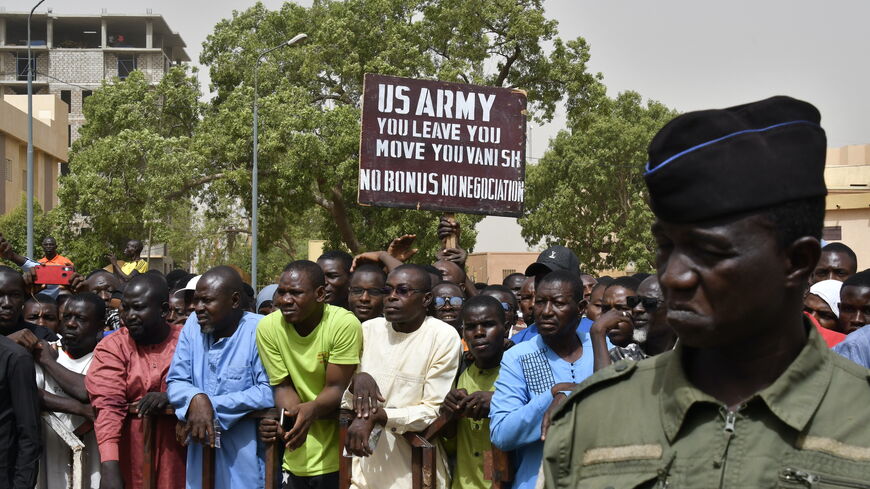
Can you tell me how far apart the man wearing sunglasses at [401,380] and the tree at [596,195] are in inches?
922

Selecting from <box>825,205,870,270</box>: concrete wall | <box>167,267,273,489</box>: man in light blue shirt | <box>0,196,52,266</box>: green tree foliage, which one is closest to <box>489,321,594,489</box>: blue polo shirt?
<box>167,267,273,489</box>: man in light blue shirt

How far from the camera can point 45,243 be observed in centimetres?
1288

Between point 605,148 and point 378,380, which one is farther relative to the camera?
point 605,148

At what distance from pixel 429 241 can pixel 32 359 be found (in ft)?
64.0

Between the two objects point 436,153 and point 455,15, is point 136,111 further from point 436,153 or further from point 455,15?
point 436,153

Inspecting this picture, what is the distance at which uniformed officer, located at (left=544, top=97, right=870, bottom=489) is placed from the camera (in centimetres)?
170

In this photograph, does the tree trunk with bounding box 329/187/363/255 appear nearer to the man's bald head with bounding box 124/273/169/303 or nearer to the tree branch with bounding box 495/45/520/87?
the tree branch with bounding box 495/45/520/87

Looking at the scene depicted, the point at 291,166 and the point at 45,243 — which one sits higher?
the point at 291,166

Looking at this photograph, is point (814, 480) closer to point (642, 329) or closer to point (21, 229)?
point (642, 329)

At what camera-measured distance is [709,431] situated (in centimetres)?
178

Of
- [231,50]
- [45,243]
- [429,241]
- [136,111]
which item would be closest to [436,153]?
[45,243]

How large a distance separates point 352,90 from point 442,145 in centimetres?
1847

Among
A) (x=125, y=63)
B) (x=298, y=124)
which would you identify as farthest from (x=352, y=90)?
(x=125, y=63)

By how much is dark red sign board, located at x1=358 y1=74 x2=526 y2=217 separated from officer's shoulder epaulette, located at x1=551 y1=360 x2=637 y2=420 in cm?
704
